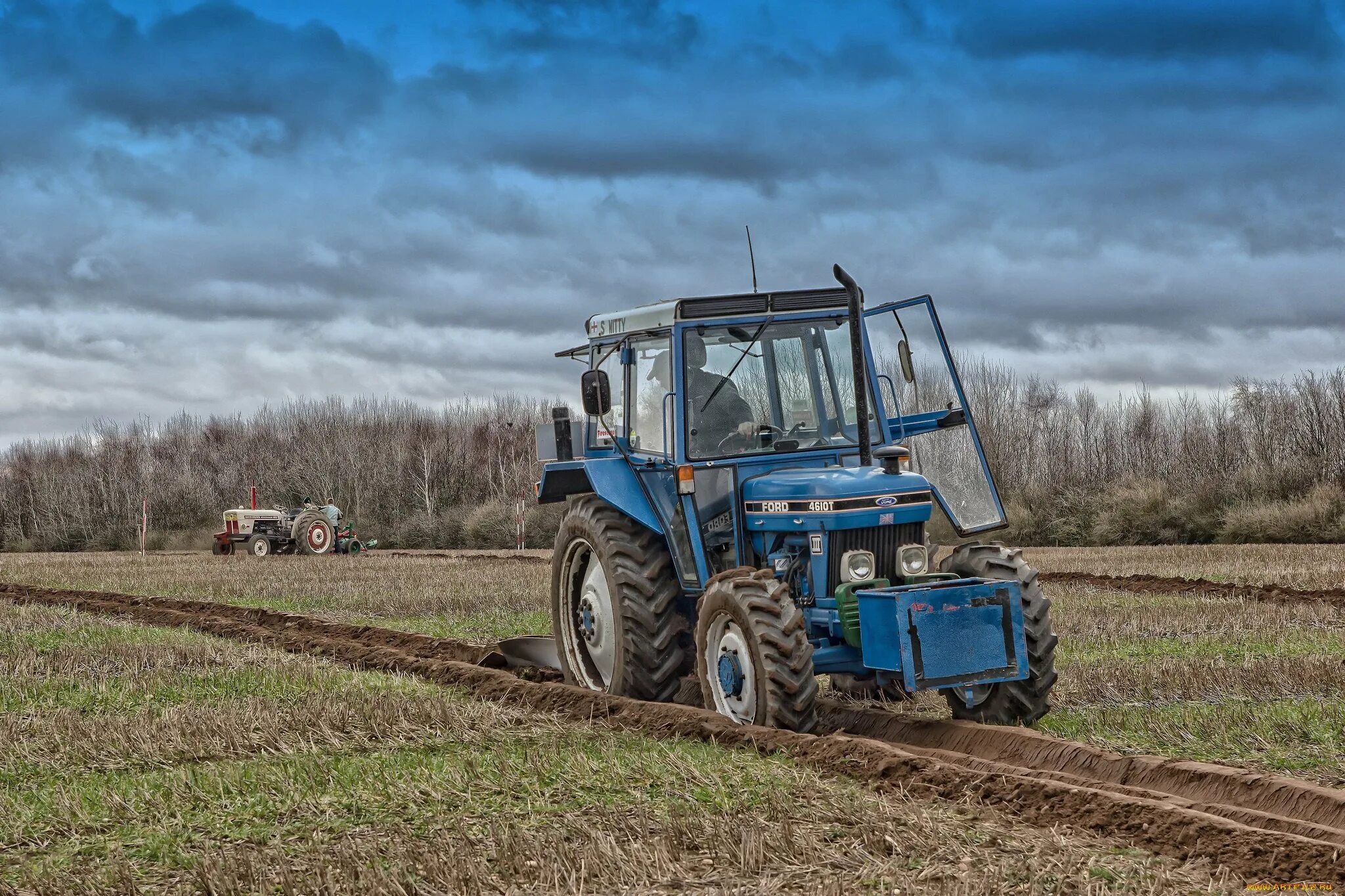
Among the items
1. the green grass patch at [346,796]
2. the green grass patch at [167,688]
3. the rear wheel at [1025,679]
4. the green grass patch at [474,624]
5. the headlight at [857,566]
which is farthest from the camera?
the green grass patch at [474,624]

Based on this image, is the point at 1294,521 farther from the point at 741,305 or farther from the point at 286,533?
the point at 741,305

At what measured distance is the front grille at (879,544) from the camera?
27.1ft

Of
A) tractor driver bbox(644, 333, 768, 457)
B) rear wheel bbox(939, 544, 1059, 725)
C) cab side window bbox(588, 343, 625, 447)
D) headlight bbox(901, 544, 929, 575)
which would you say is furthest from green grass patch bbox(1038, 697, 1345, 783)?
cab side window bbox(588, 343, 625, 447)

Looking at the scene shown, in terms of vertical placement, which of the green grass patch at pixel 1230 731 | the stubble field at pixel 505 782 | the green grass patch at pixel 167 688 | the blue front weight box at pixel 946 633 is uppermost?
the blue front weight box at pixel 946 633

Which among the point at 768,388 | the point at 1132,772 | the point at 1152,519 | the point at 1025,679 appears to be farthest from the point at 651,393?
the point at 1152,519

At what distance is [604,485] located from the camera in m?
9.35

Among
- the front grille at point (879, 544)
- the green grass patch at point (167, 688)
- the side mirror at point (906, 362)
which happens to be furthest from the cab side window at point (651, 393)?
the green grass patch at point (167, 688)

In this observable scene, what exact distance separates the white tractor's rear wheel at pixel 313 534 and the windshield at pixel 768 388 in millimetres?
25543

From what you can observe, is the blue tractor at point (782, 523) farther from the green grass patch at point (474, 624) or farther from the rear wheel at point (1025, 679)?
the green grass patch at point (474, 624)

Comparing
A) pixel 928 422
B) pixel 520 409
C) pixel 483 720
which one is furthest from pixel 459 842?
pixel 520 409

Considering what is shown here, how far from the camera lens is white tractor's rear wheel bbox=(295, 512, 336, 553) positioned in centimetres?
3294

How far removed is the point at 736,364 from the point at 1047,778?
3.56 meters

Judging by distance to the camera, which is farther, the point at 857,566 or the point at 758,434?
the point at 758,434

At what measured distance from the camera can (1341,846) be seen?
498cm
